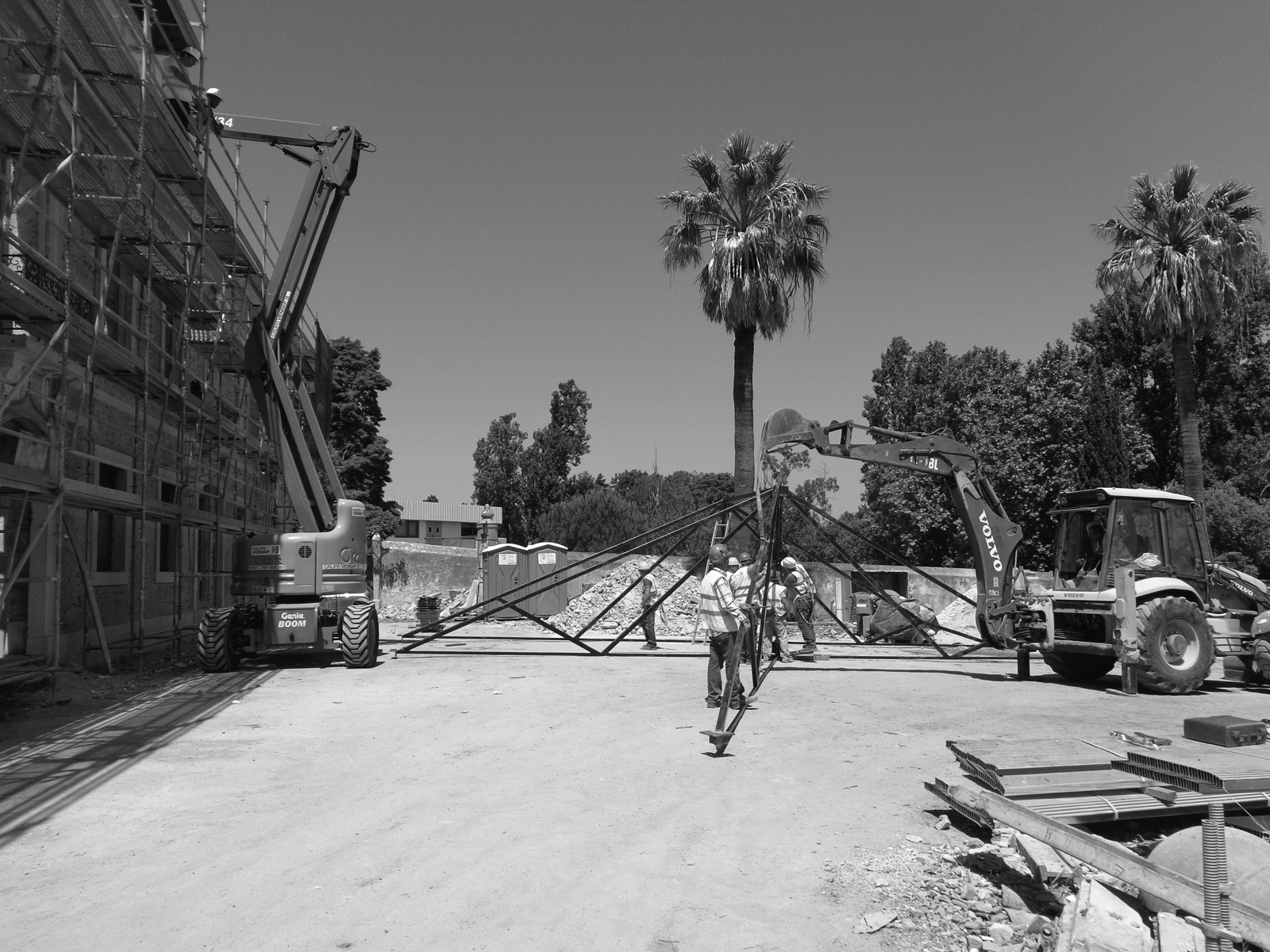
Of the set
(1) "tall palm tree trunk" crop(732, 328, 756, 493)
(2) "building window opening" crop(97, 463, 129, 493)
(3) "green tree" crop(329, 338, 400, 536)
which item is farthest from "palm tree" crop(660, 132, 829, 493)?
(3) "green tree" crop(329, 338, 400, 536)

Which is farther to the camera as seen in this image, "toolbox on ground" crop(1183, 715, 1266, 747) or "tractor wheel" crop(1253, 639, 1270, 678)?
"tractor wheel" crop(1253, 639, 1270, 678)

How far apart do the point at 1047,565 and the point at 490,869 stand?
29512 millimetres

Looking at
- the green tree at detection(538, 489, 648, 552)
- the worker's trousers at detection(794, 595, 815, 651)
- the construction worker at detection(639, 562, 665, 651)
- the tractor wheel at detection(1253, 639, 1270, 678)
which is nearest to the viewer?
the tractor wheel at detection(1253, 639, 1270, 678)

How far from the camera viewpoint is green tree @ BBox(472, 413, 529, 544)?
2066 inches

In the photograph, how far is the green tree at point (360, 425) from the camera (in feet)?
142

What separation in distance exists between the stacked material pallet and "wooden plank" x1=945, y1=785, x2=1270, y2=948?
0.19 meters

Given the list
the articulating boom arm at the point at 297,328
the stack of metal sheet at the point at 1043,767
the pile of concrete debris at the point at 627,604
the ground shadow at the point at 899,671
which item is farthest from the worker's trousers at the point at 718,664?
the pile of concrete debris at the point at 627,604

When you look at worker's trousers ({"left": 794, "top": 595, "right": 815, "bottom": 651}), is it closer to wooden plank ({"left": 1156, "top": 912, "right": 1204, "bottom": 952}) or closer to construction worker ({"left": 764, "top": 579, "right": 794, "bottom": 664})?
construction worker ({"left": 764, "top": 579, "right": 794, "bottom": 664})

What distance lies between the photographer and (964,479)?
14.6m

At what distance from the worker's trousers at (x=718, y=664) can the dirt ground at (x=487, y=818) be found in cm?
→ 36

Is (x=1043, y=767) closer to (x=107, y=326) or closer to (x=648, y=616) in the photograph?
(x=648, y=616)

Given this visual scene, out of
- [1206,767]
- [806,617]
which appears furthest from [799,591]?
[1206,767]

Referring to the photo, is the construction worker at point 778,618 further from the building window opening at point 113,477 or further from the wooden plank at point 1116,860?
the building window opening at point 113,477

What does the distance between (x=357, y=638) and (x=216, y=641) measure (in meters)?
1.98
